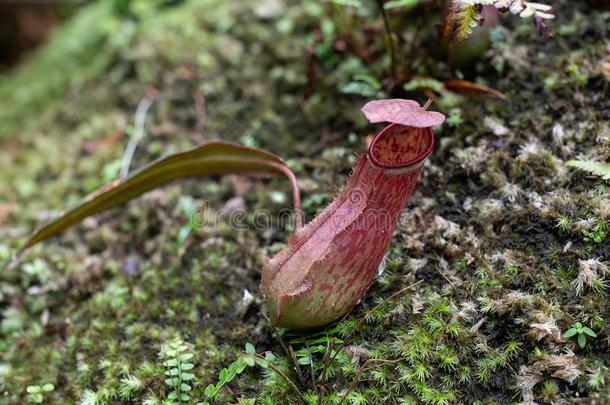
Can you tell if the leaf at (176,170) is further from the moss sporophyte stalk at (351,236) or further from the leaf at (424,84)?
the leaf at (424,84)

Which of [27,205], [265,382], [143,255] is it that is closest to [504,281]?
[265,382]

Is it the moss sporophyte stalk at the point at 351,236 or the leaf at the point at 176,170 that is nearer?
the moss sporophyte stalk at the point at 351,236

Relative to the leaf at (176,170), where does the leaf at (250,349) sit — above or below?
below

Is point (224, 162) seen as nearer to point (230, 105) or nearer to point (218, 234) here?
point (218, 234)

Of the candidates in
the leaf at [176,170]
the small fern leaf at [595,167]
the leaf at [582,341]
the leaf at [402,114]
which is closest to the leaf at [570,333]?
the leaf at [582,341]

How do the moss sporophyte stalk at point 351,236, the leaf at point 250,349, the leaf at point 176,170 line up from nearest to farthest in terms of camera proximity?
the moss sporophyte stalk at point 351,236 → the leaf at point 250,349 → the leaf at point 176,170

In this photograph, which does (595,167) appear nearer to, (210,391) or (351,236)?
(351,236)
